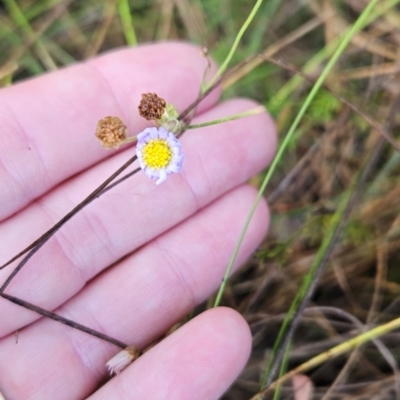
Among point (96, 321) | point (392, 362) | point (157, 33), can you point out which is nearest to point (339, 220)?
point (392, 362)

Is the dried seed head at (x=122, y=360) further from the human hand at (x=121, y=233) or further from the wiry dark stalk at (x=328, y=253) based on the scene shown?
the wiry dark stalk at (x=328, y=253)

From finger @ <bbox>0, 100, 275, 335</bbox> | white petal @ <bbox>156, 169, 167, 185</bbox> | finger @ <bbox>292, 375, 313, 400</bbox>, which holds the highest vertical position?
white petal @ <bbox>156, 169, 167, 185</bbox>

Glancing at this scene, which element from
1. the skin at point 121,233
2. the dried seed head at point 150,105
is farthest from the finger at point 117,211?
the dried seed head at point 150,105

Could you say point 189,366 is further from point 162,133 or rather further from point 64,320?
point 162,133

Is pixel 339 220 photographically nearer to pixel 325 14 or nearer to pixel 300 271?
pixel 300 271

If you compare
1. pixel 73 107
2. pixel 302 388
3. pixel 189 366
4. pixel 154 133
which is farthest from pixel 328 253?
pixel 73 107

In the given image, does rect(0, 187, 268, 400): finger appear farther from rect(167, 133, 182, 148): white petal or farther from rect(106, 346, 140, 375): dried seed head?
rect(167, 133, 182, 148): white petal

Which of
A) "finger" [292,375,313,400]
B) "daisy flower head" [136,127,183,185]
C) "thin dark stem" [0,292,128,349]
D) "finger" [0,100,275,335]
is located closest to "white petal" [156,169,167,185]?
"daisy flower head" [136,127,183,185]

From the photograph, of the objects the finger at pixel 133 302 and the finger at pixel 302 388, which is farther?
the finger at pixel 302 388
